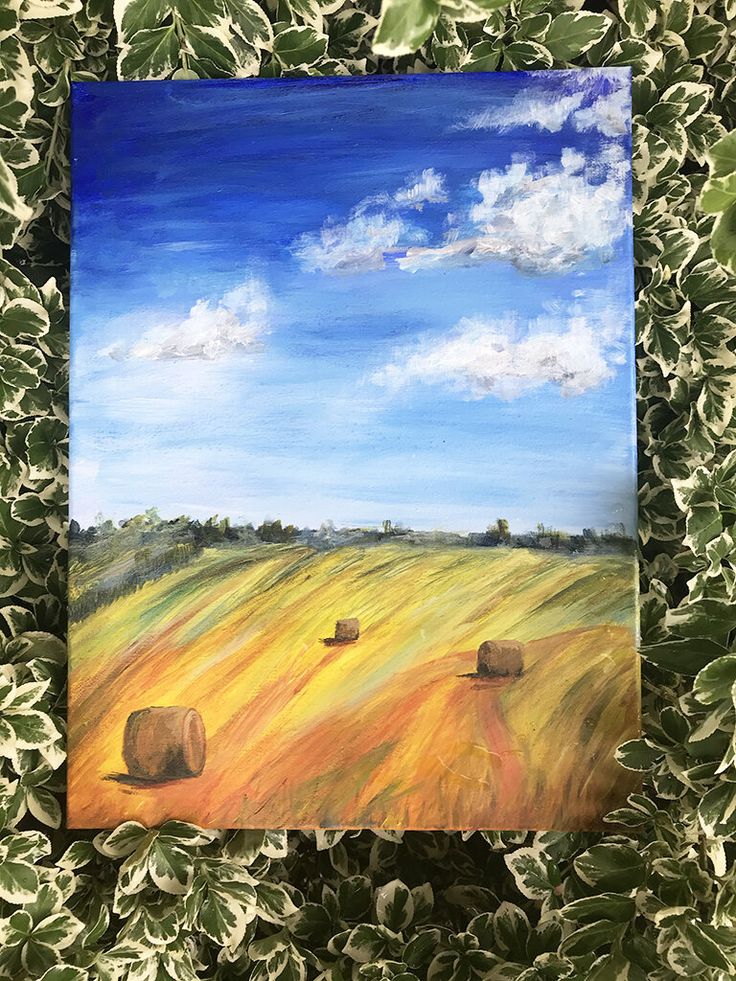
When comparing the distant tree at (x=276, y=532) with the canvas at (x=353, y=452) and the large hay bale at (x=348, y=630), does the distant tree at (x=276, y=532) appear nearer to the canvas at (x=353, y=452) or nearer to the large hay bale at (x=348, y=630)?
the canvas at (x=353, y=452)

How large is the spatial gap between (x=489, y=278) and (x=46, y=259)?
0.60 m

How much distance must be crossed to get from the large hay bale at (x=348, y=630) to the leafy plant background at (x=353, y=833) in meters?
0.26

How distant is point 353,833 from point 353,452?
511 millimetres

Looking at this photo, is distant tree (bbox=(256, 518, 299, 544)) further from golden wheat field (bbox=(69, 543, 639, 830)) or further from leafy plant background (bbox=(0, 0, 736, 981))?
leafy plant background (bbox=(0, 0, 736, 981))

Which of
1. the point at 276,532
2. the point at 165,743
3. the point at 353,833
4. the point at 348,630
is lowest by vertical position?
the point at 353,833

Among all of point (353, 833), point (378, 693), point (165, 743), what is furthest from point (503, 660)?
point (165, 743)

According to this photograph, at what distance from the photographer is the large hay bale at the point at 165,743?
962mm

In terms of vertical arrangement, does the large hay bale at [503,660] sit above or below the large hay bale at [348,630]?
below

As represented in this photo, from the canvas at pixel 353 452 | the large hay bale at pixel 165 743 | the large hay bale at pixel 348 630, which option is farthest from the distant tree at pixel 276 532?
the large hay bale at pixel 165 743

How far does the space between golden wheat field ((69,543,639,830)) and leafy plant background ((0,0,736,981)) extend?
5 cm

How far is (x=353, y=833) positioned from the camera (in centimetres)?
101

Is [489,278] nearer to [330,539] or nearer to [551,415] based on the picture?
[551,415]

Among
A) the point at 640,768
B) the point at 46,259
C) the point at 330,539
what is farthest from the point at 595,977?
the point at 46,259

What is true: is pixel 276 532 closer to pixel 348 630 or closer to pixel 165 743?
pixel 348 630
